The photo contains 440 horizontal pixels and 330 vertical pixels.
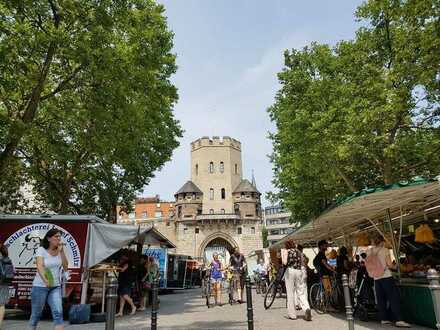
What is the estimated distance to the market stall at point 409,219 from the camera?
7539mm

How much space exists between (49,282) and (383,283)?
6215mm

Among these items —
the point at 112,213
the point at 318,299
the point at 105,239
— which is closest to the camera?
the point at 318,299

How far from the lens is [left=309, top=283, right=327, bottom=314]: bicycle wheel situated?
425 inches

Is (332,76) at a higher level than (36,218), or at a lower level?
higher

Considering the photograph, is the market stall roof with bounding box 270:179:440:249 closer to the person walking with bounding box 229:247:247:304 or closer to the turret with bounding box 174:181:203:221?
the person walking with bounding box 229:247:247:304

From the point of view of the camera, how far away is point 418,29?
1527cm

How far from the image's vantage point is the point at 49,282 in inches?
239

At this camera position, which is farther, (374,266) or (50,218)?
(50,218)

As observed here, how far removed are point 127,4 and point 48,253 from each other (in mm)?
10207

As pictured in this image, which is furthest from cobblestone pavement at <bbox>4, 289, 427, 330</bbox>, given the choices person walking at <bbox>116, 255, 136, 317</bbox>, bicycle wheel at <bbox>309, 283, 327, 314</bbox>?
person walking at <bbox>116, 255, 136, 317</bbox>

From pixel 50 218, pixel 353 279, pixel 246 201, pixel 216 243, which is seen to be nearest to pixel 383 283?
pixel 353 279

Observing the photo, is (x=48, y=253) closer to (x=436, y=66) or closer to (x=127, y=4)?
(x=127, y=4)

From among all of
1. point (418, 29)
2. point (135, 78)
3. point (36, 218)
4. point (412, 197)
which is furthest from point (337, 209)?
point (418, 29)

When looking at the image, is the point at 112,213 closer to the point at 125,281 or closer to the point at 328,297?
the point at 125,281
